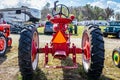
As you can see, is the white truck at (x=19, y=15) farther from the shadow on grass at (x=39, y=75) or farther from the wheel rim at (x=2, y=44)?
the shadow on grass at (x=39, y=75)

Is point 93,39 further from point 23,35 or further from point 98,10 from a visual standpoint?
point 98,10

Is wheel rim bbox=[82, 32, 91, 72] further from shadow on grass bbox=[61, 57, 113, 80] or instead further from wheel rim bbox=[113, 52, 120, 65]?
wheel rim bbox=[113, 52, 120, 65]

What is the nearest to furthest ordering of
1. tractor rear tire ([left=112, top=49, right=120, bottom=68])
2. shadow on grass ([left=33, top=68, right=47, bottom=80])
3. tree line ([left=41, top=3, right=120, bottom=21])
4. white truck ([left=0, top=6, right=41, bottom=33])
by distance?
shadow on grass ([left=33, top=68, right=47, bottom=80]) < tractor rear tire ([left=112, top=49, right=120, bottom=68]) < white truck ([left=0, top=6, right=41, bottom=33]) < tree line ([left=41, top=3, right=120, bottom=21])

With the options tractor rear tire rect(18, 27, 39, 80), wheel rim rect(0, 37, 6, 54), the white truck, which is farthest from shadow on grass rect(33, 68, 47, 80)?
the white truck

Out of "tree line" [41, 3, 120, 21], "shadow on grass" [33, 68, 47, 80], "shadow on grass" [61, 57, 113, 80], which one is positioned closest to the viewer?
"shadow on grass" [33, 68, 47, 80]

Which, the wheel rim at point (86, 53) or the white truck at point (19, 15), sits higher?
the white truck at point (19, 15)

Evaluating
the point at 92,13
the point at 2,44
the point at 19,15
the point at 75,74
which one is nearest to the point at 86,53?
the point at 75,74

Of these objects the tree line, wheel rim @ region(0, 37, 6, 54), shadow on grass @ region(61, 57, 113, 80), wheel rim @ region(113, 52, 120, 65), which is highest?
the tree line

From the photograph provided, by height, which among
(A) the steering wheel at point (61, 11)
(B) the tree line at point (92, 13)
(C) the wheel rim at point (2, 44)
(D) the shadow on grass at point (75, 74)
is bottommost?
(D) the shadow on grass at point (75, 74)

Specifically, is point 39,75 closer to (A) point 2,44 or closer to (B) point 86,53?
(B) point 86,53

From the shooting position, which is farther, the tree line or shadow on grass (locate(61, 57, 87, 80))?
the tree line

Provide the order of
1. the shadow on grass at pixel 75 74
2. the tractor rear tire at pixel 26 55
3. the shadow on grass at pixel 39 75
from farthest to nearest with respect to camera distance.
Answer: the shadow on grass at pixel 75 74 < the shadow on grass at pixel 39 75 < the tractor rear tire at pixel 26 55

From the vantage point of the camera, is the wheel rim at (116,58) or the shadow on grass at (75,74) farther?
the wheel rim at (116,58)

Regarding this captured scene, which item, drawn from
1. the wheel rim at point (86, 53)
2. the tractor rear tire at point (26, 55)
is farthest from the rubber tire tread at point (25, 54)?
the wheel rim at point (86, 53)
